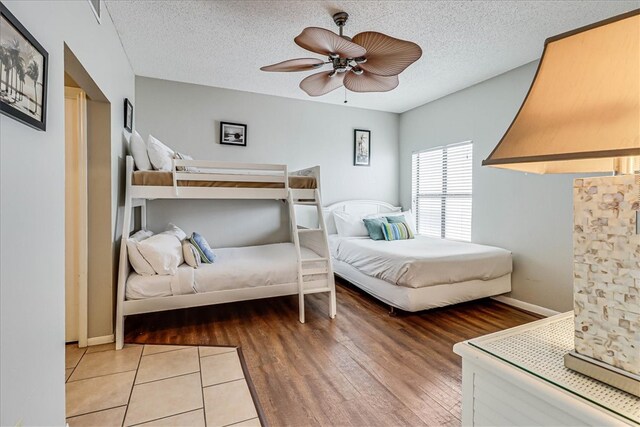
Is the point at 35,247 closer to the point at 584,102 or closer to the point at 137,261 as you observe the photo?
the point at 137,261

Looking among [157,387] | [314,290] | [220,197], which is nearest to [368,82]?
[220,197]

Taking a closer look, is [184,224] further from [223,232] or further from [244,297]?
[244,297]

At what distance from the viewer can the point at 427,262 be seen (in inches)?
111

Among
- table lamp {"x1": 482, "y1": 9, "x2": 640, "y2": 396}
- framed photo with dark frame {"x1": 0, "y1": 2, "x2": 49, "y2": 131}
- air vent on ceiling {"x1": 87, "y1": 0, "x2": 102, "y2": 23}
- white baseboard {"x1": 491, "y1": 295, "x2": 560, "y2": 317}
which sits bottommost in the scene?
white baseboard {"x1": 491, "y1": 295, "x2": 560, "y2": 317}

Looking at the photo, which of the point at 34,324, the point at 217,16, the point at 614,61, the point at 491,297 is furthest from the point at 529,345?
the point at 491,297

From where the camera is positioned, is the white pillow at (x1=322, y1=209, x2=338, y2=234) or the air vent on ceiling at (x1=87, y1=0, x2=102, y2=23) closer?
the air vent on ceiling at (x1=87, y1=0, x2=102, y2=23)

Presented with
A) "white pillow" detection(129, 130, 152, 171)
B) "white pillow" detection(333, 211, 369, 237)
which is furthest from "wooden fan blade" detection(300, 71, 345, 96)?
"white pillow" detection(333, 211, 369, 237)

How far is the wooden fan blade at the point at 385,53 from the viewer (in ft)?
6.28

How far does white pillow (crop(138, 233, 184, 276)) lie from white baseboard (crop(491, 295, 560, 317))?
3369 millimetres

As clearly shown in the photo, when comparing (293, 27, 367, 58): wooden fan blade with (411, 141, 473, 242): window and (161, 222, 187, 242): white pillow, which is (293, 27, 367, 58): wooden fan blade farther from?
(411, 141, 473, 242): window

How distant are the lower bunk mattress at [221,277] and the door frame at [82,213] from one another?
0.30m

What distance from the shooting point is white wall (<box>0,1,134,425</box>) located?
1000mm

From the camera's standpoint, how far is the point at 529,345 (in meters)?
0.82

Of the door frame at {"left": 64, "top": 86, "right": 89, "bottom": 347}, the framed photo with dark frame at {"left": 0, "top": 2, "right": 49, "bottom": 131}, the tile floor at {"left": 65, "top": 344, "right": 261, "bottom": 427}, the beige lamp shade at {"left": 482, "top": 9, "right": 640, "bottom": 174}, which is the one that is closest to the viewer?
the beige lamp shade at {"left": 482, "top": 9, "right": 640, "bottom": 174}
